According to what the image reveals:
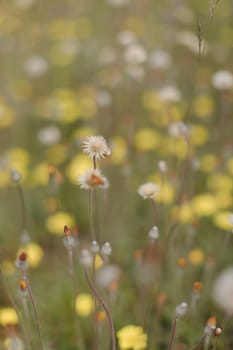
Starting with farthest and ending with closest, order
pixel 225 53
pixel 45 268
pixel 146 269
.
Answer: pixel 225 53
pixel 45 268
pixel 146 269

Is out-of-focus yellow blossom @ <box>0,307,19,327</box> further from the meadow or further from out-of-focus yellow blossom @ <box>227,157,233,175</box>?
out-of-focus yellow blossom @ <box>227,157,233,175</box>

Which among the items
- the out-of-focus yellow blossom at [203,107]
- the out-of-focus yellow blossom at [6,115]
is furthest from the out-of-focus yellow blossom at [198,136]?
the out-of-focus yellow blossom at [6,115]

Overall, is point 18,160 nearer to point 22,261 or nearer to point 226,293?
point 22,261

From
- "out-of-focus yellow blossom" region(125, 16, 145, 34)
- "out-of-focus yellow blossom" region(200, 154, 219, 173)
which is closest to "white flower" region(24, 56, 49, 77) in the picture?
"out-of-focus yellow blossom" region(125, 16, 145, 34)

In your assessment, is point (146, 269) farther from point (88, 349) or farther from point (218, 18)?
point (218, 18)

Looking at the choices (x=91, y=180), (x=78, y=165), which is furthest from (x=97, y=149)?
(x=78, y=165)

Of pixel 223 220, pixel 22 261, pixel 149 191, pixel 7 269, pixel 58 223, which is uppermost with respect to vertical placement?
pixel 149 191

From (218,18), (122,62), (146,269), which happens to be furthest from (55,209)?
(218,18)
